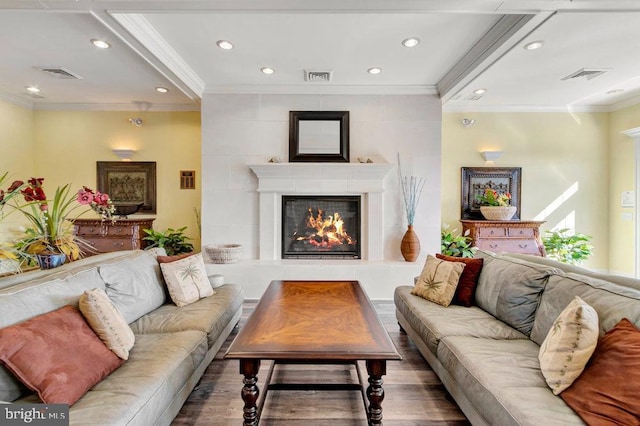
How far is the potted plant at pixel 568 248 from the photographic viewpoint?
182 inches

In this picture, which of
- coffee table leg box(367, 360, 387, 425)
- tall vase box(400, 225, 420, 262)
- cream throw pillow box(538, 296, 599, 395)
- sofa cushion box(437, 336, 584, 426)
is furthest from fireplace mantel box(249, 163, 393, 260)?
cream throw pillow box(538, 296, 599, 395)

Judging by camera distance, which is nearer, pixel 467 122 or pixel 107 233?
pixel 107 233

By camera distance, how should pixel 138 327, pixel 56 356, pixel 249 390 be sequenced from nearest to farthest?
1. pixel 56 356
2. pixel 249 390
3. pixel 138 327

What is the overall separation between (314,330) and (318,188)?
2600 mm

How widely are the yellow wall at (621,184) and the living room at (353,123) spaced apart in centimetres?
2

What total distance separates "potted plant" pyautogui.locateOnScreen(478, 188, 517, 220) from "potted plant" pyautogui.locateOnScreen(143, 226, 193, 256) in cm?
448

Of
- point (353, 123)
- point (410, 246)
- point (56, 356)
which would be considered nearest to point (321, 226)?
point (410, 246)

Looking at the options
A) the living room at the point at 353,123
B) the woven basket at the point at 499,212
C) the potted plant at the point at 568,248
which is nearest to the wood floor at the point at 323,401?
the living room at the point at 353,123

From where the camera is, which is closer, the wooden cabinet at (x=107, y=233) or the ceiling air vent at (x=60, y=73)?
the ceiling air vent at (x=60, y=73)

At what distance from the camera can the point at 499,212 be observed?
4523 millimetres

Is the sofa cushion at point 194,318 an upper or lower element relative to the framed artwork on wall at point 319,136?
lower

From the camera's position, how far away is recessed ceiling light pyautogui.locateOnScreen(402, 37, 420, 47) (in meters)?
2.90

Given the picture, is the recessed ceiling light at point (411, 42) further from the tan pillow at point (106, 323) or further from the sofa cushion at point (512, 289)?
the tan pillow at point (106, 323)

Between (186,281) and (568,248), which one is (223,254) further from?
(568,248)
